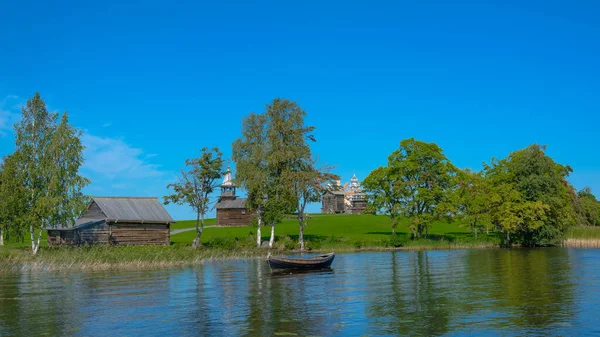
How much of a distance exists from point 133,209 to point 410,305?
47.8m

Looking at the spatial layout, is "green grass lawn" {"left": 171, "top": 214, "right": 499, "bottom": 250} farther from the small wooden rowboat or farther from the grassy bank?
the small wooden rowboat

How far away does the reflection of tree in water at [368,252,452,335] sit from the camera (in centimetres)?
1961

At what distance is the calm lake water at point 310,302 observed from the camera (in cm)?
1980

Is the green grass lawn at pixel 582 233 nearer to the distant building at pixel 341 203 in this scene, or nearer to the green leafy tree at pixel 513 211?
the green leafy tree at pixel 513 211

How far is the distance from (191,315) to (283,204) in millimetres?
41719

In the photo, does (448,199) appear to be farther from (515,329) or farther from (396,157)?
(515,329)

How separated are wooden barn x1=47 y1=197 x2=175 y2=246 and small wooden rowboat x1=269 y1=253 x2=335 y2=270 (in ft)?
92.7

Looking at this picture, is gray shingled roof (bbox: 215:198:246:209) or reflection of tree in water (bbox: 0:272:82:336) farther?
gray shingled roof (bbox: 215:198:246:209)

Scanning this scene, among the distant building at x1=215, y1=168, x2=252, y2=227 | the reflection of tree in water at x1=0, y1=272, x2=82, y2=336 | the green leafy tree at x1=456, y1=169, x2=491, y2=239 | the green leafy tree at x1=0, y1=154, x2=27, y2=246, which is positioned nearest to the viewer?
the reflection of tree in water at x1=0, y1=272, x2=82, y2=336

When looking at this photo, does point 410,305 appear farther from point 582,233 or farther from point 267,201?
point 582,233

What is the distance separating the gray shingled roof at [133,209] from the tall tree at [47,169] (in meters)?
7.76

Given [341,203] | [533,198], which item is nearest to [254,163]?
[533,198]

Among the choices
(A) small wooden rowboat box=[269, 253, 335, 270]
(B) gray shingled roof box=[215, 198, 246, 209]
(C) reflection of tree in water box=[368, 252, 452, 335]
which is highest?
(B) gray shingled roof box=[215, 198, 246, 209]

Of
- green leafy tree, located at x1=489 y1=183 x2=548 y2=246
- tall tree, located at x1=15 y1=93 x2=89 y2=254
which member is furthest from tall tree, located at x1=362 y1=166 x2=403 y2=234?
tall tree, located at x1=15 y1=93 x2=89 y2=254
